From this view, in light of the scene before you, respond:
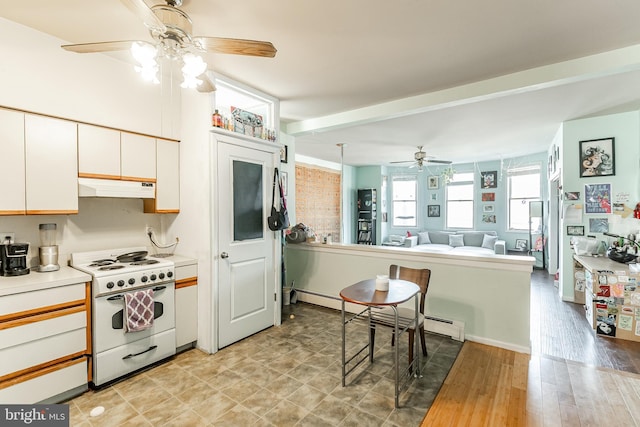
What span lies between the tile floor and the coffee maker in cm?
102

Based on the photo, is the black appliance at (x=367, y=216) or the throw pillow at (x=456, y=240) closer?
the throw pillow at (x=456, y=240)

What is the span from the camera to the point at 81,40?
2295mm

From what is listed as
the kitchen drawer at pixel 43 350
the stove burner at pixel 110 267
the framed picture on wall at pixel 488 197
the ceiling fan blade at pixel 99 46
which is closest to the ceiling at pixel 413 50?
the ceiling fan blade at pixel 99 46

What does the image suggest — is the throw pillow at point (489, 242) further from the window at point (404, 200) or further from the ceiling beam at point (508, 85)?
the ceiling beam at point (508, 85)

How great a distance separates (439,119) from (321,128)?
1.65 m

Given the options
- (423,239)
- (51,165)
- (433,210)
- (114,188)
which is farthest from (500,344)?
(433,210)

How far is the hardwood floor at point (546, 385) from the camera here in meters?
1.95

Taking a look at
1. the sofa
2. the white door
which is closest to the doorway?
the white door

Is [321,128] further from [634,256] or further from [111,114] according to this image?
[634,256]

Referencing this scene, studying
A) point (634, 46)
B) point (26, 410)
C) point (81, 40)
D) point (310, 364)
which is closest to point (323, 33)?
point (81, 40)

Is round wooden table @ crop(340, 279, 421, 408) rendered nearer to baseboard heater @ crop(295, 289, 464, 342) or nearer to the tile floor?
the tile floor

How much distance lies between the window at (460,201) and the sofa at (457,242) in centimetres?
32

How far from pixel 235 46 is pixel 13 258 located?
7.25 feet

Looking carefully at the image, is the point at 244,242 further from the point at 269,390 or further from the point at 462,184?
the point at 462,184
